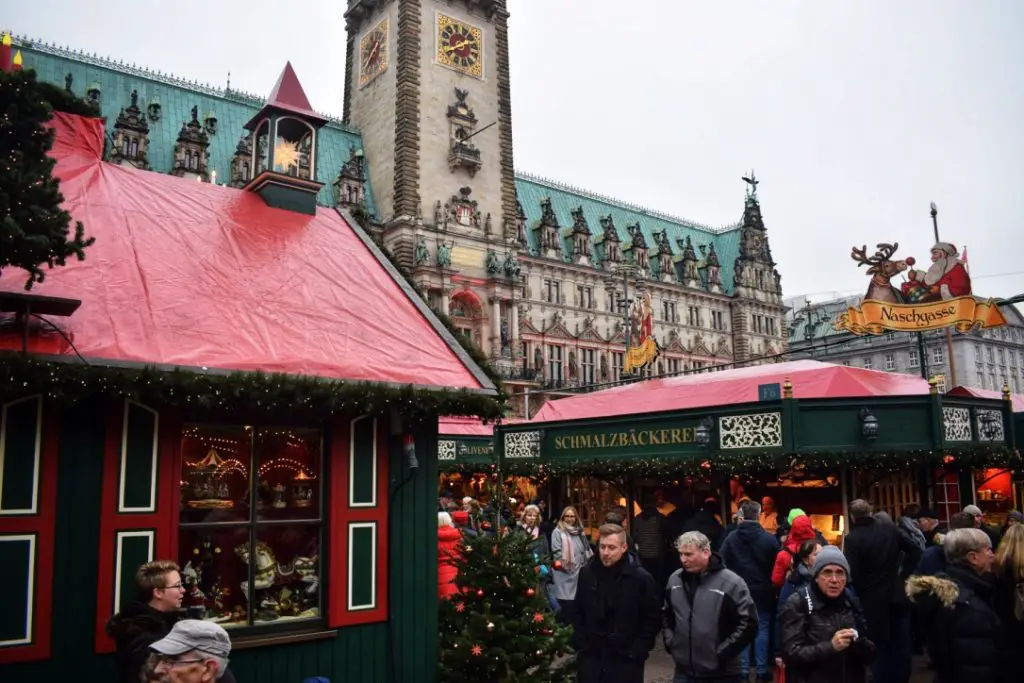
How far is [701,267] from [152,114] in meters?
45.5

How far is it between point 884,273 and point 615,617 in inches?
589

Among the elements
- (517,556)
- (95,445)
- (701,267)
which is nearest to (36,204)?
(95,445)

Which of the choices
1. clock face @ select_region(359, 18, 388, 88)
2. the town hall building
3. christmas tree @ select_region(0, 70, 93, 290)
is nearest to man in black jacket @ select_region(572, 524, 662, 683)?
christmas tree @ select_region(0, 70, 93, 290)

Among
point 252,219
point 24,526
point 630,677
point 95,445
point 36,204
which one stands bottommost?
point 630,677

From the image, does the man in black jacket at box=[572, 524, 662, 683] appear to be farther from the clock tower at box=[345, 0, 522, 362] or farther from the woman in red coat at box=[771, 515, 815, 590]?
the clock tower at box=[345, 0, 522, 362]

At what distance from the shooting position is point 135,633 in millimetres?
5145

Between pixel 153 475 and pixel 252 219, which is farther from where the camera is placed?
pixel 252 219

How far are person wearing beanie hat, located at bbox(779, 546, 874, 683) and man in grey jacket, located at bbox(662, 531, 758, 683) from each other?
12.6 inches

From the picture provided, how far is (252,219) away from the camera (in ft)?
35.1

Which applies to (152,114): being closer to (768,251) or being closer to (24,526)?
(24,526)

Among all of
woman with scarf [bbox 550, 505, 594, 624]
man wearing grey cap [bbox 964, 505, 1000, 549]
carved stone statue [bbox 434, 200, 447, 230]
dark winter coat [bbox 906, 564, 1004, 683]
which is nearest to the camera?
dark winter coat [bbox 906, 564, 1004, 683]

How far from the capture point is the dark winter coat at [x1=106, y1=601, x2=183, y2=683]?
16.4ft

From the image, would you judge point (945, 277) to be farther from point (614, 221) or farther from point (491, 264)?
point (614, 221)

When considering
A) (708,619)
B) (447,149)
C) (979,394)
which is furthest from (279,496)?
(447,149)
